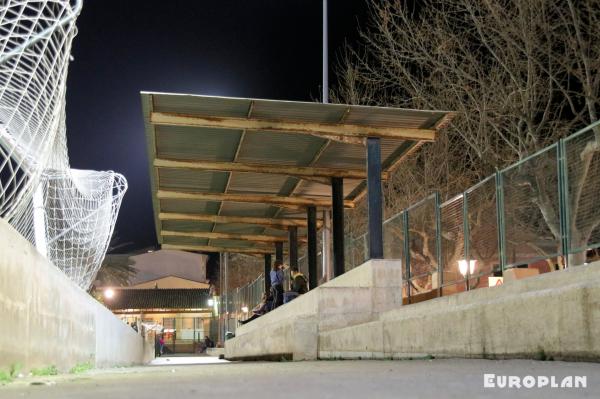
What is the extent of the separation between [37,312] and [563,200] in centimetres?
628

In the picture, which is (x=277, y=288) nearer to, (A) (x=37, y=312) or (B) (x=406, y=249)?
(B) (x=406, y=249)

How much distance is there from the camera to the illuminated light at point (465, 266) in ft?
40.2

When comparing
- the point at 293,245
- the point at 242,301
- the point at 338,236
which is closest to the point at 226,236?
the point at 293,245

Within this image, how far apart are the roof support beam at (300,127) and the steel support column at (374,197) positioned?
290mm

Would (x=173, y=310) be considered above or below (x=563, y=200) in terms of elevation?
below

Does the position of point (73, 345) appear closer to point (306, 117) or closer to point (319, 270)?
point (306, 117)

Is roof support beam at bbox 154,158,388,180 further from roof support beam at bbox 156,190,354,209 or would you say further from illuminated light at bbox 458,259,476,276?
illuminated light at bbox 458,259,476,276

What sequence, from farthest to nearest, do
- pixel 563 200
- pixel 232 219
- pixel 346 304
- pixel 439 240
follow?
pixel 232 219
pixel 439 240
pixel 346 304
pixel 563 200

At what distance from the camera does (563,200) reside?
9531 mm

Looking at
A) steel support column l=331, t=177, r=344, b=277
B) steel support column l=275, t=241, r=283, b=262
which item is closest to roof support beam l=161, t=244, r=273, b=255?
steel support column l=275, t=241, r=283, b=262

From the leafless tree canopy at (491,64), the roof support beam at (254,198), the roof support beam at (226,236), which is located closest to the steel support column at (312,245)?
the roof support beam at (254,198)

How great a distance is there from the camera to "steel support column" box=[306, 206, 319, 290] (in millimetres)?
22859

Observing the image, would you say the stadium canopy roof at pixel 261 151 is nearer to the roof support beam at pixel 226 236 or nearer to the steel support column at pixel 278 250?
the roof support beam at pixel 226 236

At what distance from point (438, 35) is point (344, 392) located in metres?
18.9
